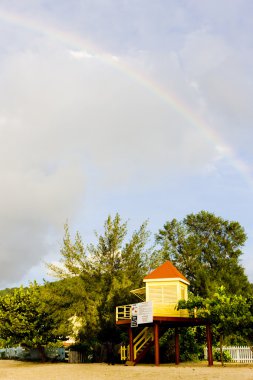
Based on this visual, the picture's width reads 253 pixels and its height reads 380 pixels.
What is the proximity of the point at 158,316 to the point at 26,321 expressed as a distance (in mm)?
15927

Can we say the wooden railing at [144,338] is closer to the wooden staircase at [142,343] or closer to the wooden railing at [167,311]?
the wooden staircase at [142,343]

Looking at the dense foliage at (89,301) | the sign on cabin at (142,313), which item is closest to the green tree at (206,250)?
the dense foliage at (89,301)

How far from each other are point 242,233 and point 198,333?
31.7 meters

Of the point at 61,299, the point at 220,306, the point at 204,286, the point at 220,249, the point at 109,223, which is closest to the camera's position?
the point at 220,306

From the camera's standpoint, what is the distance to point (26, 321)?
43.5 meters

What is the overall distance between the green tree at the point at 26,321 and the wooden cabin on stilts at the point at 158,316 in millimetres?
9189

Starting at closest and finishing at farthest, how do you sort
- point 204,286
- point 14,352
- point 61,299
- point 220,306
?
point 220,306 → point 61,299 → point 14,352 → point 204,286

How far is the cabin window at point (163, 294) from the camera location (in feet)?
122

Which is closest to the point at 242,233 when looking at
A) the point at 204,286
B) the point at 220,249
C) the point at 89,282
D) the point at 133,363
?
the point at 220,249

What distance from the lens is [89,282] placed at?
43.2 metres

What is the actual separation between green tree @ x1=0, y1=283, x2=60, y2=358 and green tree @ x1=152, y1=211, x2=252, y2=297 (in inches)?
986

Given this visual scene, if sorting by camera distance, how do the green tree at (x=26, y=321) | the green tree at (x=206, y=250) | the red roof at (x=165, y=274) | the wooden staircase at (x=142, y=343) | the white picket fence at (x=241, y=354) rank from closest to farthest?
the wooden staircase at (x=142, y=343) < the red roof at (x=165, y=274) < the white picket fence at (x=241, y=354) < the green tree at (x=26, y=321) < the green tree at (x=206, y=250)

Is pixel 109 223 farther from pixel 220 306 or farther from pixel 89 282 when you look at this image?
pixel 220 306

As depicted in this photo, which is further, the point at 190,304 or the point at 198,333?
the point at 198,333
